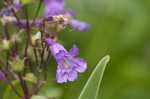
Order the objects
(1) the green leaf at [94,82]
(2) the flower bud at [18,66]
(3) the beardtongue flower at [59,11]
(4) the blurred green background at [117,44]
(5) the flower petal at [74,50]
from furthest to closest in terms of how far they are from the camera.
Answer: (4) the blurred green background at [117,44]
(3) the beardtongue flower at [59,11]
(2) the flower bud at [18,66]
(5) the flower petal at [74,50]
(1) the green leaf at [94,82]

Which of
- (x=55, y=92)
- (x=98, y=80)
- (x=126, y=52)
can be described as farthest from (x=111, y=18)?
(x=98, y=80)

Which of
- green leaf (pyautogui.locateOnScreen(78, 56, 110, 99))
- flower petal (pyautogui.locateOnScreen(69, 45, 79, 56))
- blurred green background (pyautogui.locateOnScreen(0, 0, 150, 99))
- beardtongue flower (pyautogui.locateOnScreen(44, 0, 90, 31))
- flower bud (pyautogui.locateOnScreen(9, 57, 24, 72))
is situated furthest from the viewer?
blurred green background (pyautogui.locateOnScreen(0, 0, 150, 99))

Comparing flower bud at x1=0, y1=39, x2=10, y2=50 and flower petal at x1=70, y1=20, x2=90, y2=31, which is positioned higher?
flower petal at x1=70, y1=20, x2=90, y2=31

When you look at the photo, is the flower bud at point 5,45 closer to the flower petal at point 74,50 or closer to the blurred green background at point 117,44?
the flower petal at point 74,50

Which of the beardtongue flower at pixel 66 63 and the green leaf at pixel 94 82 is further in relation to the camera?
the beardtongue flower at pixel 66 63

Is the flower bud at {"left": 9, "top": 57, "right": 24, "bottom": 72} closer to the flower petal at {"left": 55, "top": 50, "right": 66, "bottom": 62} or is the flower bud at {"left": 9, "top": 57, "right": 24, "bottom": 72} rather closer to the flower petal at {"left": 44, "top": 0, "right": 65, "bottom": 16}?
the flower petal at {"left": 55, "top": 50, "right": 66, "bottom": 62}

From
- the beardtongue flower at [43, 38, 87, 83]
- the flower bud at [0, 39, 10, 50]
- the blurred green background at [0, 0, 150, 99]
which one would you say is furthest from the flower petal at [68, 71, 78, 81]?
the blurred green background at [0, 0, 150, 99]

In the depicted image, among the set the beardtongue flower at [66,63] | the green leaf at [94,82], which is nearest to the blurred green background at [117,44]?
the beardtongue flower at [66,63]

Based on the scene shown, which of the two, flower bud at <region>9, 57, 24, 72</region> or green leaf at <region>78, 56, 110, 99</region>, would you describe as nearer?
green leaf at <region>78, 56, 110, 99</region>
